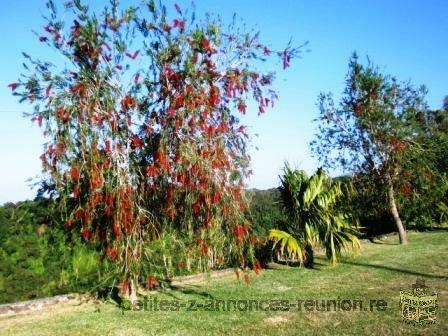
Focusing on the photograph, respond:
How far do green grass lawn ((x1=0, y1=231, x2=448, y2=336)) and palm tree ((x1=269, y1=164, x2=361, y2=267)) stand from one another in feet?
1.69

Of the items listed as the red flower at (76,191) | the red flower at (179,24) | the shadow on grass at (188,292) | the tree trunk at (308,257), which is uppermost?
the red flower at (179,24)

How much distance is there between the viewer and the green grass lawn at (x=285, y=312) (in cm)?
653

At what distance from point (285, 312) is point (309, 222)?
4.70m

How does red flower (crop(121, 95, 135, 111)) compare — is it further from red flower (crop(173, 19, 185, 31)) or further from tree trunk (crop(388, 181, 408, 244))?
Result: tree trunk (crop(388, 181, 408, 244))

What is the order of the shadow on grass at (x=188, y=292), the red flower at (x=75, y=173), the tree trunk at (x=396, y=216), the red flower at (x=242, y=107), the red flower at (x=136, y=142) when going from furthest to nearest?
the tree trunk at (x=396, y=216) → the shadow on grass at (x=188, y=292) → the red flower at (x=242, y=107) → the red flower at (x=136, y=142) → the red flower at (x=75, y=173)

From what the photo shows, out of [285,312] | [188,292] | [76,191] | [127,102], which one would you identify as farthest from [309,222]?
[76,191]

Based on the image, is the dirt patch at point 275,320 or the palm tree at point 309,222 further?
the palm tree at point 309,222

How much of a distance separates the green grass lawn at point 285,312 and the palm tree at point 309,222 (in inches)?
20.3

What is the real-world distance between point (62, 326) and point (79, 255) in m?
3.44

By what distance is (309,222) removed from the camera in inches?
467

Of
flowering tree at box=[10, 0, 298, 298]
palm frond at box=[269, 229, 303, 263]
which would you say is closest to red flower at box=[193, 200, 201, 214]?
flowering tree at box=[10, 0, 298, 298]

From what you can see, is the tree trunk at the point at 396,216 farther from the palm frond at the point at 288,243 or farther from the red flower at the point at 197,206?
the red flower at the point at 197,206

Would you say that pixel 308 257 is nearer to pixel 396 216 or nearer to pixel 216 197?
pixel 396 216

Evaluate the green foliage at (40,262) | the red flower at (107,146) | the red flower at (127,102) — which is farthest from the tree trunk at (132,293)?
the red flower at (127,102)
